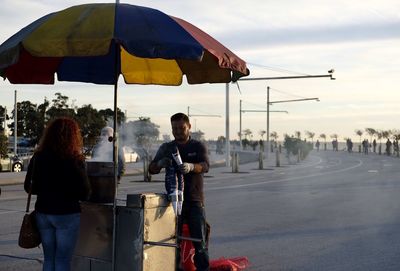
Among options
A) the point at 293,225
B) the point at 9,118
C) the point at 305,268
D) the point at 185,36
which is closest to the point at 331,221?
the point at 293,225

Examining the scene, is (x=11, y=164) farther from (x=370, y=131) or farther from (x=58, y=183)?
(x=370, y=131)

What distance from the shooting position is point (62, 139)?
199 inches

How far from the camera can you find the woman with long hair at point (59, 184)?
5035mm

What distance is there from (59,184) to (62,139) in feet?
1.23

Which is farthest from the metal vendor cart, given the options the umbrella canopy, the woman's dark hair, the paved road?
the paved road

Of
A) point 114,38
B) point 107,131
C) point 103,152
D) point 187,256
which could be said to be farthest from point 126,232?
point 103,152

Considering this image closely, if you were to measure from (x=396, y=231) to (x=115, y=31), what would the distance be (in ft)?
25.2

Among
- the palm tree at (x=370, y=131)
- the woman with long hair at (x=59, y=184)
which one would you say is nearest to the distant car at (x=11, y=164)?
the woman with long hair at (x=59, y=184)

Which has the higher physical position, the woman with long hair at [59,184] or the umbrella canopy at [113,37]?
the umbrella canopy at [113,37]

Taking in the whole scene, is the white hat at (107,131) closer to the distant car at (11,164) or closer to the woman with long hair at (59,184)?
the woman with long hair at (59,184)

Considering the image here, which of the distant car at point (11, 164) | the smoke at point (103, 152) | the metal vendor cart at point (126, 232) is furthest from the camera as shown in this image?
the distant car at point (11, 164)

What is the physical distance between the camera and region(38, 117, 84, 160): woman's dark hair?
504cm

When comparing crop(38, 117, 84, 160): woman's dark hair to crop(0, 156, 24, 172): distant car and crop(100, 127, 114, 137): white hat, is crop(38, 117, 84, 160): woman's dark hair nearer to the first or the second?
crop(100, 127, 114, 137): white hat

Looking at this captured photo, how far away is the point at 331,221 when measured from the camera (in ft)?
40.3
